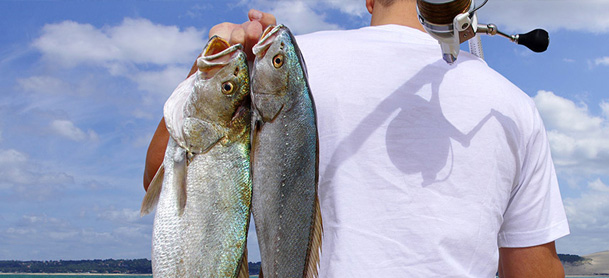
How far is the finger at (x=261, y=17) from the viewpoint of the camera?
11.8 feet

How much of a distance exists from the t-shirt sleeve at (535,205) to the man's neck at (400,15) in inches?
37.6

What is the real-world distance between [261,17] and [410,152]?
43.8 inches

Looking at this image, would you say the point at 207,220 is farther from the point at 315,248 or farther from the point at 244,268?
the point at 315,248

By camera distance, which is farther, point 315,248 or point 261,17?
point 261,17

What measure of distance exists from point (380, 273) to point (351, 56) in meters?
1.25

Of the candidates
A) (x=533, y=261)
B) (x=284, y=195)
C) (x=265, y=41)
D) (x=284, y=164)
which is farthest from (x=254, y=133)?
(x=533, y=261)

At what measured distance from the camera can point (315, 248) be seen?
322cm

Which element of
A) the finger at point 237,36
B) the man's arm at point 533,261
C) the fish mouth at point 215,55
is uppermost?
the finger at point 237,36

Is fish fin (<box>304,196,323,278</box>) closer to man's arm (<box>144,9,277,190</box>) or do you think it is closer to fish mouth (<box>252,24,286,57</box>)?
fish mouth (<box>252,24,286,57</box>)

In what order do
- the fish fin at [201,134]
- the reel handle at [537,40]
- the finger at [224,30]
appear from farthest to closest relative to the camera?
the reel handle at [537,40]
the finger at [224,30]
the fish fin at [201,134]

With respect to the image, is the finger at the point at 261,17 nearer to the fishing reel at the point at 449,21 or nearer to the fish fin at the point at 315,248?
the fishing reel at the point at 449,21

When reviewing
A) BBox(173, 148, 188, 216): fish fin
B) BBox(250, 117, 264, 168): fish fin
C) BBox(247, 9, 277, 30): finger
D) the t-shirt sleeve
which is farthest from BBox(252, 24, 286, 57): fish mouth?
the t-shirt sleeve

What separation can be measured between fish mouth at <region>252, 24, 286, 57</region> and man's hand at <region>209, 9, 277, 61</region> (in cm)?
9

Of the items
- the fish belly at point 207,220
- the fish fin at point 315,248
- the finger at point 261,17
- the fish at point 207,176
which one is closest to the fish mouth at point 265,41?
the fish at point 207,176
